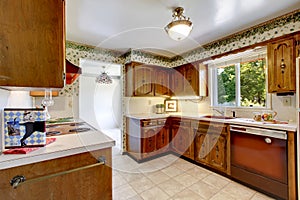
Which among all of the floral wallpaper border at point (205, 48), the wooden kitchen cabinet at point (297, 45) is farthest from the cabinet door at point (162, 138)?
the wooden kitchen cabinet at point (297, 45)

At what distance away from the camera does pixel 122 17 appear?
6.70 feet

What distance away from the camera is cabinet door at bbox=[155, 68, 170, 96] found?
365 cm

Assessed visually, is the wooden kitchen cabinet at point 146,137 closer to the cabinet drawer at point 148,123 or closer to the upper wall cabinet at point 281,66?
the cabinet drawer at point 148,123

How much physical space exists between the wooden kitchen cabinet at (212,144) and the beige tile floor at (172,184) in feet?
0.57

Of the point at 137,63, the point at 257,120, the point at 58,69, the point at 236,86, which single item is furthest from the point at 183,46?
the point at 58,69

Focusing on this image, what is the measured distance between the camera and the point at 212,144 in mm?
2543

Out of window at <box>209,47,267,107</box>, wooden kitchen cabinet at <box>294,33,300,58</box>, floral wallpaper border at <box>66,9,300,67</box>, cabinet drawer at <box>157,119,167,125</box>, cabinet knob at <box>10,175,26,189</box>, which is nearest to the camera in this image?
cabinet knob at <box>10,175,26,189</box>

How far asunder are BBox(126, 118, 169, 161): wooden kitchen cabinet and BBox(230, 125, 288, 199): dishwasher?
4.47 feet

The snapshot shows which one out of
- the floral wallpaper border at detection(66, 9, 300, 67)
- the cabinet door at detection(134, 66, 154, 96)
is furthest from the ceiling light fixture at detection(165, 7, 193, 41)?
the cabinet door at detection(134, 66, 154, 96)

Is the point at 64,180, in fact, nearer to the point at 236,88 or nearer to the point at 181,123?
the point at 181,123

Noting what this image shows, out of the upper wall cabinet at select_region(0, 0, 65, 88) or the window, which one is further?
the window

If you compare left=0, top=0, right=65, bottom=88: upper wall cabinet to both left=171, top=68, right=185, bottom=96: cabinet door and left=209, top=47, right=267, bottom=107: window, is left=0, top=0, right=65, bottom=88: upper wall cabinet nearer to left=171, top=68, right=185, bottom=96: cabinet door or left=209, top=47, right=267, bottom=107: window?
left=209, top=47, right=267, bottom=107: window

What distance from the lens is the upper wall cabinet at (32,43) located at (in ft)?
2.82

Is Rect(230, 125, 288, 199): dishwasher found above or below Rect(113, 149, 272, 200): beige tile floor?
above
